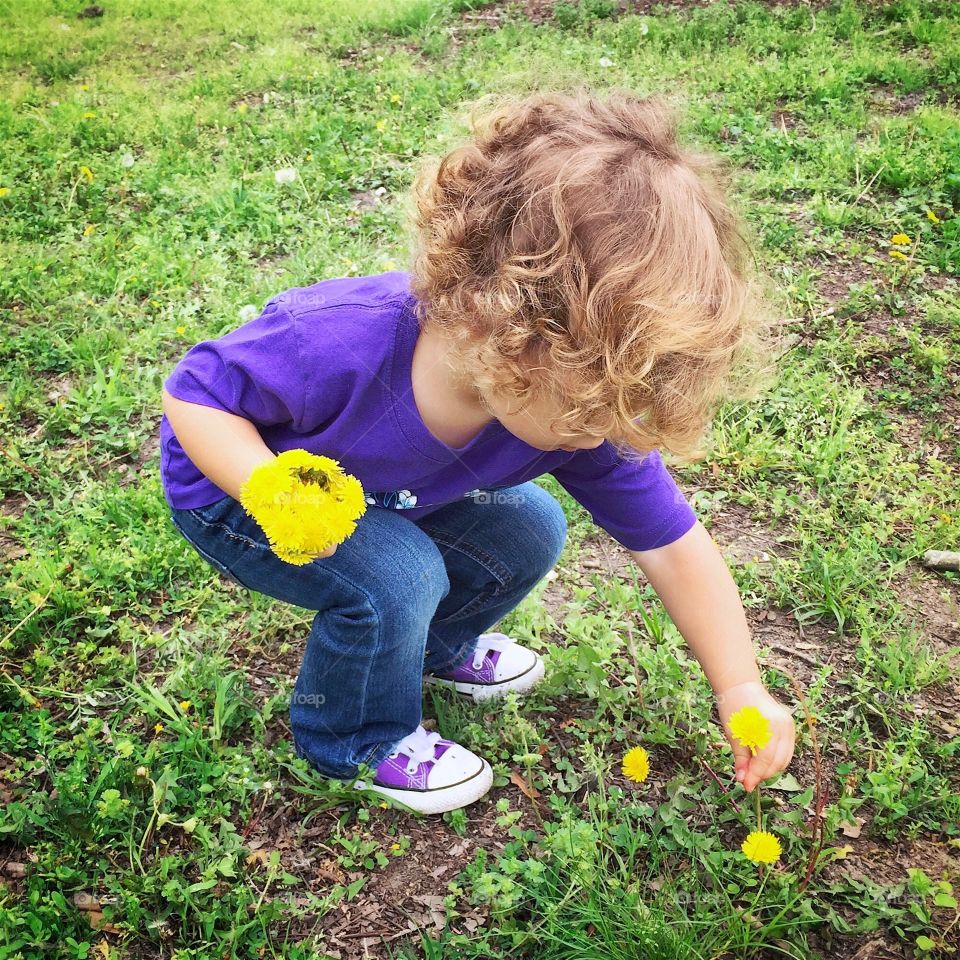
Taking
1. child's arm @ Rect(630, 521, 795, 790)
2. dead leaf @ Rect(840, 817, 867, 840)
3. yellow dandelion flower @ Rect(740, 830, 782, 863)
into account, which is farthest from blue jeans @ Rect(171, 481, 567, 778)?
dead leaf @ Rect(840, 817, 867, 840)

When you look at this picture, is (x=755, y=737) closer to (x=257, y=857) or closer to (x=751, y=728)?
(x=751, y=728)

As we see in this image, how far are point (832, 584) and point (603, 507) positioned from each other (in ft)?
2.95

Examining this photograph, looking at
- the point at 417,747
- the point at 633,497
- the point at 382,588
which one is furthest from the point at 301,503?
the point at 417,747

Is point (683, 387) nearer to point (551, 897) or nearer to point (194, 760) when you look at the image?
point (551, 897)

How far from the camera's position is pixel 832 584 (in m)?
2.28

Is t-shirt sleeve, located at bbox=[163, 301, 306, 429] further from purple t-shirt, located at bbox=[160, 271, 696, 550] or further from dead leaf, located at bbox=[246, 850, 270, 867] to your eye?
dead leaf, located at bbox=[246, 850, 270, 867]

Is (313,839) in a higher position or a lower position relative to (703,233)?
lower

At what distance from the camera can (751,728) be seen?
146 centimetres

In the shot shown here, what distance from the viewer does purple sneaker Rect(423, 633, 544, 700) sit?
81.7 inches

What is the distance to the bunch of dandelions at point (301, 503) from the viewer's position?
45.3 inches

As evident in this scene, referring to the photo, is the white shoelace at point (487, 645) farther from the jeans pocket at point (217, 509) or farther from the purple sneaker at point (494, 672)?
the jeans pocket at point (217, 509)

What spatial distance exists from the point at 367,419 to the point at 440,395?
0.44 feet

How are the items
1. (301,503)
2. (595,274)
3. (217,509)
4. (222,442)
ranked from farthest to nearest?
(217,509) → (222,442) → (595,274) → (301,503)

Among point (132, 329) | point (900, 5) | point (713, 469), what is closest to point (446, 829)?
point (713, 469)
